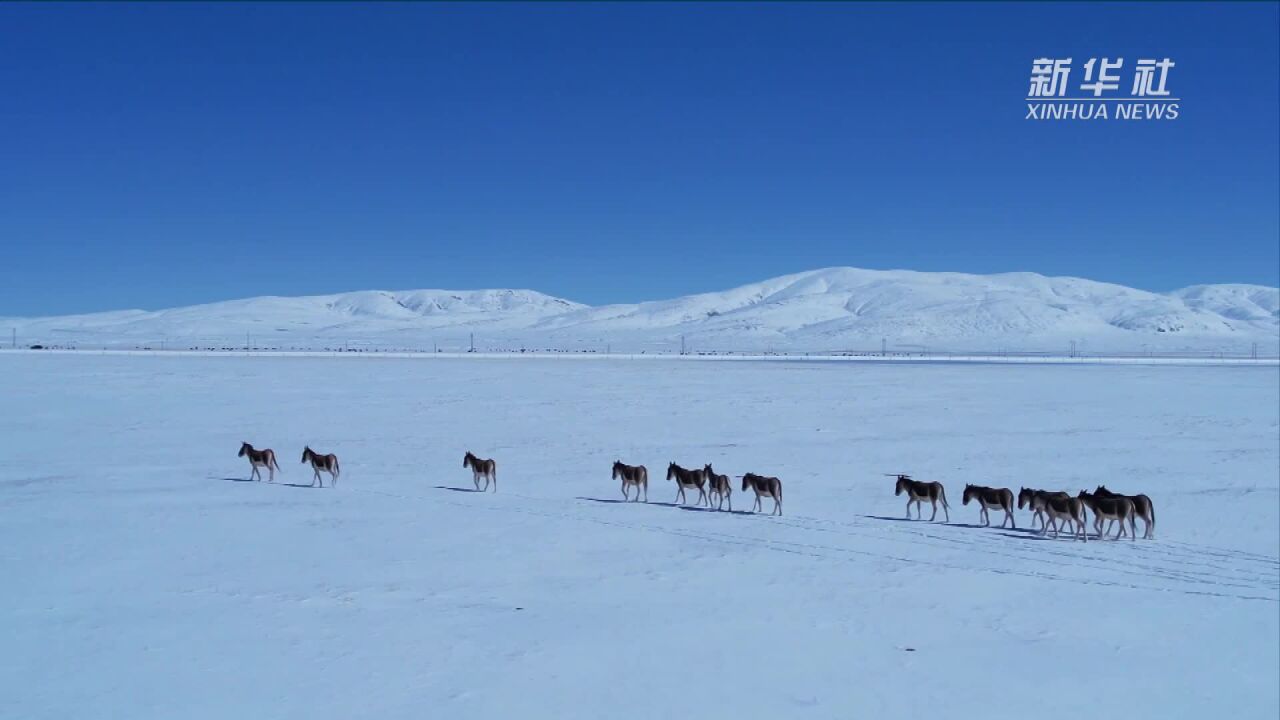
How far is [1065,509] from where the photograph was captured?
13.6 m

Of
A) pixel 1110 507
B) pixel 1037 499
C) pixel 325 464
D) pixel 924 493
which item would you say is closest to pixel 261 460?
pixel 325 464

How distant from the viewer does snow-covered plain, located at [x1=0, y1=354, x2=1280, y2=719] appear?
25.5 ft

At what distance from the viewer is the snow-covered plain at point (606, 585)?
776cm

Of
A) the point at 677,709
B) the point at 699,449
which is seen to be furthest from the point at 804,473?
the point at 677,709

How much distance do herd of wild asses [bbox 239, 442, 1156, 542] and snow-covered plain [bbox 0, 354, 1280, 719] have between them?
0.41 metres

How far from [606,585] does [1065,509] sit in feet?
25.1

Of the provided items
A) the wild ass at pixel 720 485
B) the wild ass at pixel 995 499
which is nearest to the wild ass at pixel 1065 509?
the wild ass at pixel 995 499

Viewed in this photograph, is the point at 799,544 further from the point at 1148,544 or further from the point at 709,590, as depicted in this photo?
the point at 1148,544

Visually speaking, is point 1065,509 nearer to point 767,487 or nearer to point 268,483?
point 767,487

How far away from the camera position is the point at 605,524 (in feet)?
46.2

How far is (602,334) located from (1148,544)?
156665 mm

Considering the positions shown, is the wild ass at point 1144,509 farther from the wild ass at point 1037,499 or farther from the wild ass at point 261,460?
the wild ass at point 261,460

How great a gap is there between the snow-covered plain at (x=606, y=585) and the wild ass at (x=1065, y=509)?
0.38m

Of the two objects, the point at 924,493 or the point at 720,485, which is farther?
the point at 720,485
